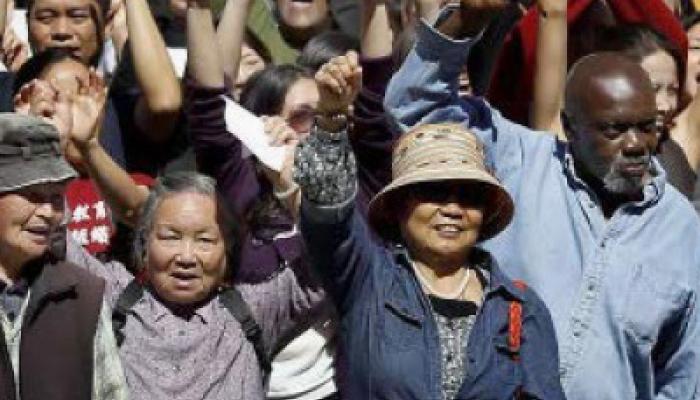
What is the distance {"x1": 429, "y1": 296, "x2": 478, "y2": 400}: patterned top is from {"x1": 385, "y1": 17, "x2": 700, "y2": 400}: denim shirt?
1.17 ft

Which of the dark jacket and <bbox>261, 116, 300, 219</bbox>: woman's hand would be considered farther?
<bbox>261, 116, 300, 219</bbox>: woman's hand

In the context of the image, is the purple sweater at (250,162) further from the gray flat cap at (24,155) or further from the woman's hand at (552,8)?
the gray flat cap at (24,155)

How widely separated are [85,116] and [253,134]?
1.50ft

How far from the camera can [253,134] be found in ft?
18.0

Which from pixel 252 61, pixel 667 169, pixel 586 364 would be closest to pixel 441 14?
pixel 586 364

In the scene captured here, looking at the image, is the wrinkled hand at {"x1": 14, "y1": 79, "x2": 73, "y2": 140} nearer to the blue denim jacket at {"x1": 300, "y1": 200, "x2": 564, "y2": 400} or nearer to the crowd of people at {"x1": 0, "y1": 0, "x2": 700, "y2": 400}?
the crowd of people at {"x1": 0, "y1": 0, "x2": 700, "y2": 400}

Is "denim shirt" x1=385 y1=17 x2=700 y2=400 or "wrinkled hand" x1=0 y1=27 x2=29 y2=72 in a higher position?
"denim shirt" x1=385 y1=17 x2=700 y2=400

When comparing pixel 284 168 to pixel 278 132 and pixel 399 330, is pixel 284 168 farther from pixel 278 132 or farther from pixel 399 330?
pixel 399 330

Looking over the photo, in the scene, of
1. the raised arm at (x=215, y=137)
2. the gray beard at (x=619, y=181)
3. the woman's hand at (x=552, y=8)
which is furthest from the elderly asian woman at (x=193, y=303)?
the woman's hand at (x=552, y=8)

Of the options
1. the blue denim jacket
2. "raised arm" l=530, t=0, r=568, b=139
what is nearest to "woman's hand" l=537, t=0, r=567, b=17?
"raised arm" l=530, t=0, r=568, b=139

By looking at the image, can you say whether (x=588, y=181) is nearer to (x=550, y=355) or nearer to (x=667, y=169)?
(x=550, y=355)

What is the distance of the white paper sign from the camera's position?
537 cm

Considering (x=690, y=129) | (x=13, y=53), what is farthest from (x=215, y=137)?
(x=690, y=129)

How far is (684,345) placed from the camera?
16.8 feet
